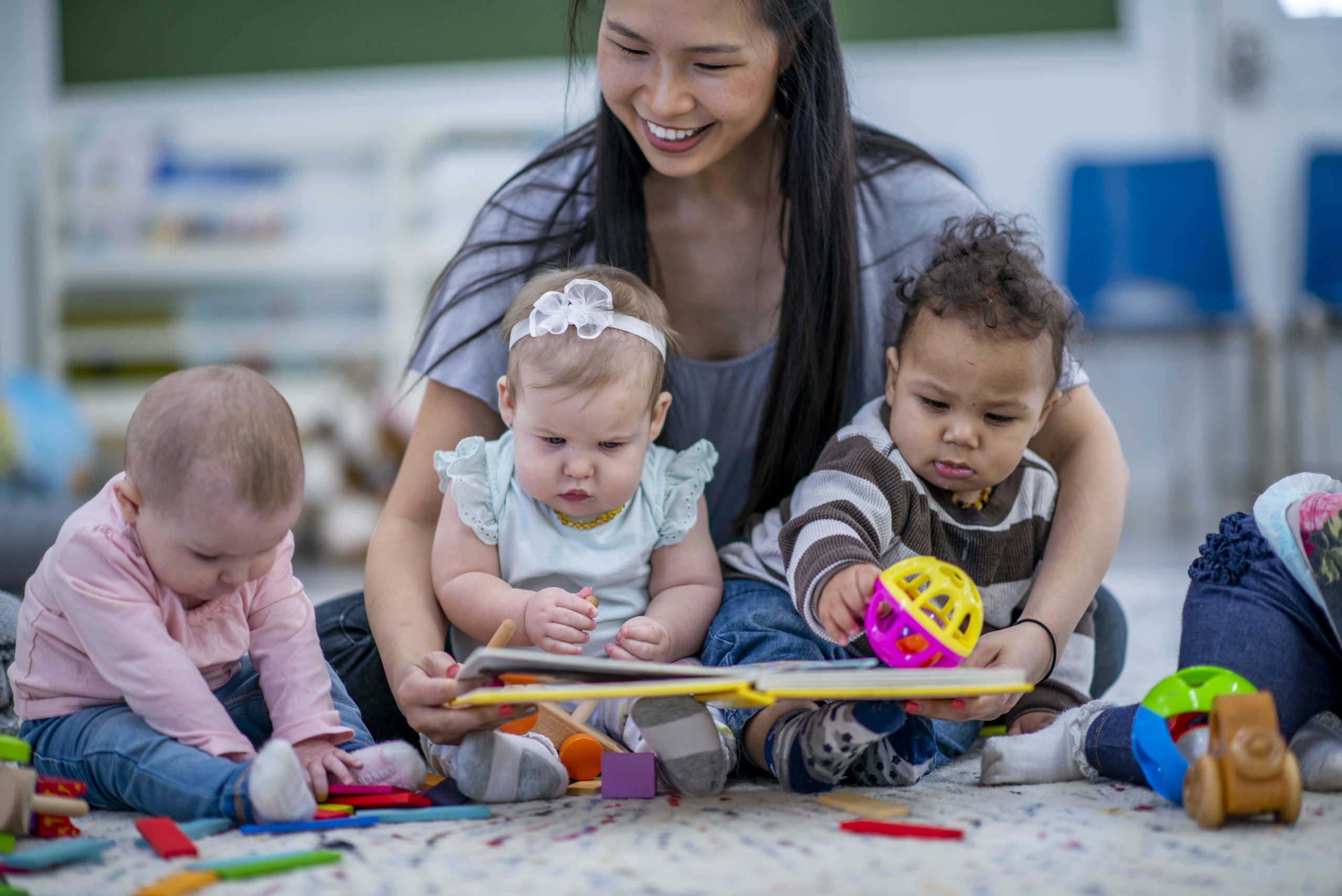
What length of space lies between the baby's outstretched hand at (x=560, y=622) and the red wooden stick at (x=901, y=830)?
27 centimetres

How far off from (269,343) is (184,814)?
3.07 meters

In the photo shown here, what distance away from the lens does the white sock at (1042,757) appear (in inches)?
39.7

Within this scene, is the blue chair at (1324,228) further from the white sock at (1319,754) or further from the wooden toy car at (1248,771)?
the wooden toy car at (1248,771)

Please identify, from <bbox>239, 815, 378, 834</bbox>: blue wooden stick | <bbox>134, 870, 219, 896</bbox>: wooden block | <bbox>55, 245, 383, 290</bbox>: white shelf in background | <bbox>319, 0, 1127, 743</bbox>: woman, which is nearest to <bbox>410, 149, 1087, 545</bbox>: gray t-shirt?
<bbox>319, 0, 1127, 743</bbox>: woman

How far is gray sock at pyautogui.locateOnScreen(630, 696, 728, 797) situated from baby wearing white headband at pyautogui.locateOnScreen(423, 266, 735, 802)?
0.17 ft

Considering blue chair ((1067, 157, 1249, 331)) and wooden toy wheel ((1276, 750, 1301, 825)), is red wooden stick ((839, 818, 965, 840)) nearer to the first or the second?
wooden toy wheel ((1276, 750, 1301, 825))

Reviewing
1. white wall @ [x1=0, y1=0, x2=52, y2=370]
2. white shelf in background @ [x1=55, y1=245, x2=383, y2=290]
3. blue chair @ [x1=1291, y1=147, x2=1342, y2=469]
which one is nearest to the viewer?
blue chair @ [x1=1291, y1=147, x2=1342, y2=469]

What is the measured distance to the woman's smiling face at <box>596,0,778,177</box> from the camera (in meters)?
1.12

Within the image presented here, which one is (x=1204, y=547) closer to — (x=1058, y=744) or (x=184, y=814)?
(x=1058, y=744)

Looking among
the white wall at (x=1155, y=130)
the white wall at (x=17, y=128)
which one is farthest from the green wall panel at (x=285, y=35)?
the white wall at (x=1155, y=130)

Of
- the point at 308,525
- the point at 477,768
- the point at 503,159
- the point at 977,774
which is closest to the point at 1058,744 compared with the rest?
the point at 977,774

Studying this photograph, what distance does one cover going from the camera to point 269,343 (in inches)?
148

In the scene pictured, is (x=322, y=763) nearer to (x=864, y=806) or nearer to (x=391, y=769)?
(x=391, y=769)

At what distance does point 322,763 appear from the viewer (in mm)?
974
